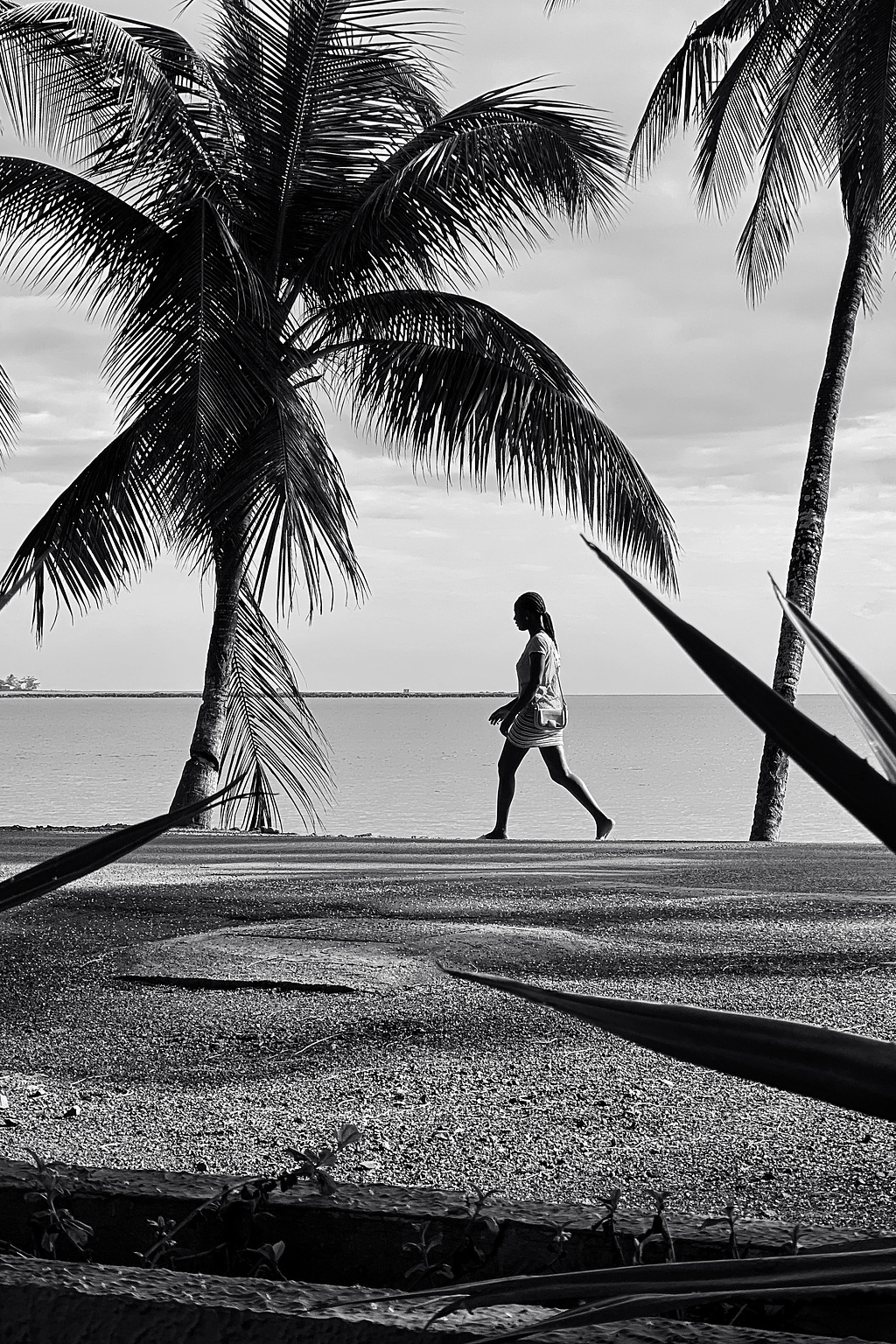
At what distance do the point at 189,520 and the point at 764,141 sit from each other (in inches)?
283

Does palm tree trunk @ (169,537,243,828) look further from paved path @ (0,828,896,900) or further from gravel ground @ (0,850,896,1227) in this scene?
gravel ground @ (0,850,896,1227)

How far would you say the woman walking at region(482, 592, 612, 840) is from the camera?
31.2 feet

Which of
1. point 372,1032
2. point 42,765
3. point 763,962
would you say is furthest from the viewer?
point 42,765

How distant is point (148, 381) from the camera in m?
9.38

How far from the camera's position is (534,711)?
953 centimetres

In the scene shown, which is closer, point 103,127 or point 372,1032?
point 372,1032

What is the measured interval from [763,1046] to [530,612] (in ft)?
29.2

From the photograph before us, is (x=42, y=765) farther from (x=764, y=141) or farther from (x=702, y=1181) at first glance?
(x=702, y=1181)

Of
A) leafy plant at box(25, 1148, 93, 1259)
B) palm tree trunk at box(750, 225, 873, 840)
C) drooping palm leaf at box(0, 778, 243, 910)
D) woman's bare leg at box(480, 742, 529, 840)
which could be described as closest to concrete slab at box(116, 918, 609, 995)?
leafy plant at box(25, 1148, 93, 1259)

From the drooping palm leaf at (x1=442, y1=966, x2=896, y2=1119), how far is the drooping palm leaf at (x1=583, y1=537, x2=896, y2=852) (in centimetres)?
13

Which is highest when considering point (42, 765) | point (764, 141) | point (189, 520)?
point (764, 141)

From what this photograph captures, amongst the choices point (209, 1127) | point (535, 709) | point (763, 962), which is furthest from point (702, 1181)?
point (535, 709)

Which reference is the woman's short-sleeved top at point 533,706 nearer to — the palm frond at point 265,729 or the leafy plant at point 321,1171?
the palm frond at point 265,729

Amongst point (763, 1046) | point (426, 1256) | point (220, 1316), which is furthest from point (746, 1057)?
point (426, 1256)
